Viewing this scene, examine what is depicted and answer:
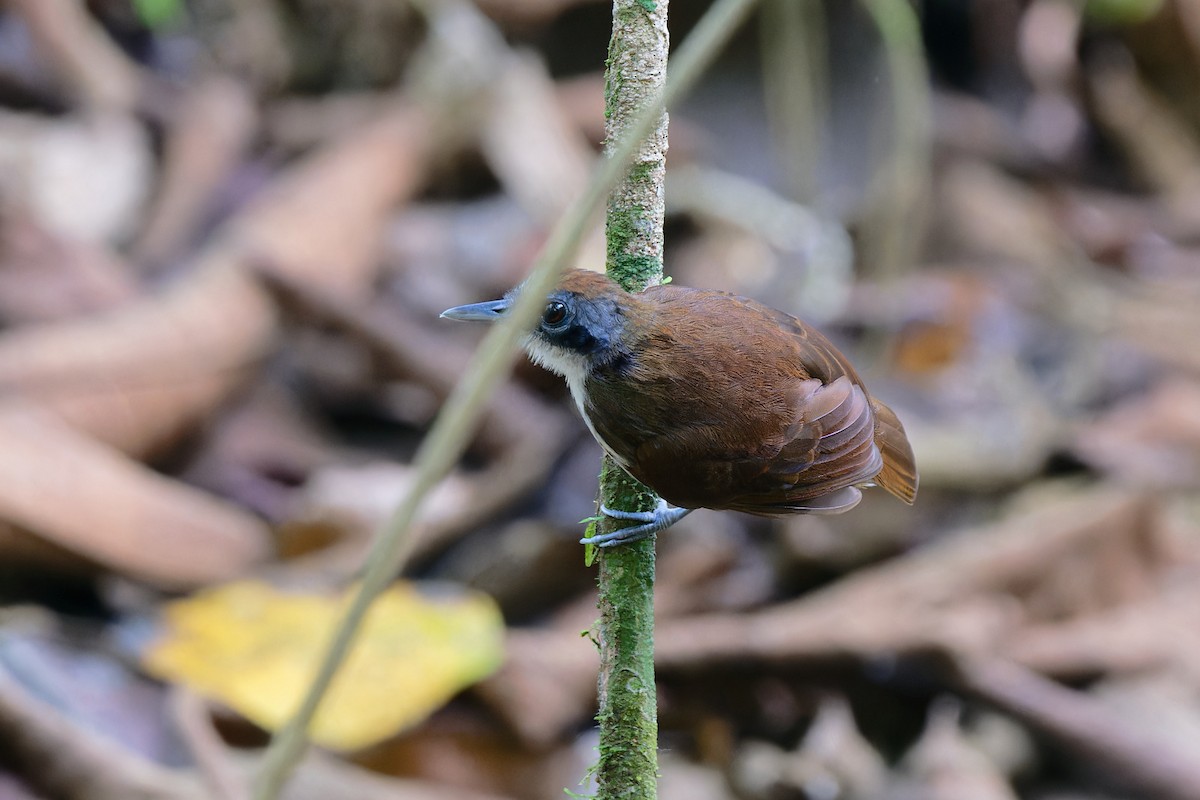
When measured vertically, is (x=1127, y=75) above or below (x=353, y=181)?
above

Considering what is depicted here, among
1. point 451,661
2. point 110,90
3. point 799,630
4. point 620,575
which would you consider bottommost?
point 620,575

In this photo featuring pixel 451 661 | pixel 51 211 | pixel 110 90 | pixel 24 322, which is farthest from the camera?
pixel 110 90

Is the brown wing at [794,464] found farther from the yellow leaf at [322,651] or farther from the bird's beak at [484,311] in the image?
the yellow leaf at [322,651]

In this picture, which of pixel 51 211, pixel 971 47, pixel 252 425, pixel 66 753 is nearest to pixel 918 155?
pixel 971 47

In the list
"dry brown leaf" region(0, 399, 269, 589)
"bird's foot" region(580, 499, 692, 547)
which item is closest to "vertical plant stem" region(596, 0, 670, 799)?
"bird's foot" region(580, 499, 692, 547)

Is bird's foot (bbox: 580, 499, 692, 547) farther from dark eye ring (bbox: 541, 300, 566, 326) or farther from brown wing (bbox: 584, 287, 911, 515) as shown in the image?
dark eye ring (bbox: 541, 300, 566, 326)

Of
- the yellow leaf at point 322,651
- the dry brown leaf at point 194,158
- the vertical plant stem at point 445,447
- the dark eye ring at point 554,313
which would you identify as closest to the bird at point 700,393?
the dark eye ring at point 554,313

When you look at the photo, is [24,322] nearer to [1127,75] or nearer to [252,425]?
[252,425]
